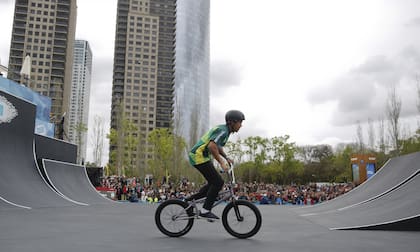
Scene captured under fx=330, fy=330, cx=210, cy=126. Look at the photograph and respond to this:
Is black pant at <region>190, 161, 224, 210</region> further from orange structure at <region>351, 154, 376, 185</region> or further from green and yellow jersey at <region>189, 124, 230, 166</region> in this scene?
orange structure at <region>351, 154, 376, 185</region>

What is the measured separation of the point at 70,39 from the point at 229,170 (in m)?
111

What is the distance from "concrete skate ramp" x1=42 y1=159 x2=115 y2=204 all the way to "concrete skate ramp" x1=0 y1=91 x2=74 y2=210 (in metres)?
1.18

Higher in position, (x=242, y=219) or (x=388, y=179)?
(x=388, y=179)

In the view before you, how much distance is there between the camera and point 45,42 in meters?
100

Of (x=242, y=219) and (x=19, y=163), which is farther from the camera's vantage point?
(x=19, y=163)

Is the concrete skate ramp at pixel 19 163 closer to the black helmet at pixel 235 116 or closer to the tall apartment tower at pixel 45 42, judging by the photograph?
the black helmet at pixel 235 116

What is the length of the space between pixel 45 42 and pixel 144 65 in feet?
116

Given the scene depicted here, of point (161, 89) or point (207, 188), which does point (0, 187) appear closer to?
point (207, 188)

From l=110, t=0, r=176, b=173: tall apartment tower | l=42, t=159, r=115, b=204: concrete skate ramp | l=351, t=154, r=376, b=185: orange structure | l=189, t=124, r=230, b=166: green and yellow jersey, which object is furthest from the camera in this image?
l=110, t=0, r=176, b=173: tall apartment tower

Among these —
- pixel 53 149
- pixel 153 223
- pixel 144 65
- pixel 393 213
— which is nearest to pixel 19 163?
pixel 53 149

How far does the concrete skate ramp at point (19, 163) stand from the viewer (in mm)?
11492

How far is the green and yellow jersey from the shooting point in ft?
16.4

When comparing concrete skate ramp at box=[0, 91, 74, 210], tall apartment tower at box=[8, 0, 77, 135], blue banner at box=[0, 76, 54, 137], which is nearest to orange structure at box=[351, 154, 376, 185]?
concrete skate ramp at box=[0, 91, 74, 210]

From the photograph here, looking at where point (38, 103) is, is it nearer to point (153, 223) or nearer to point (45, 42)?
point (153, 223)
